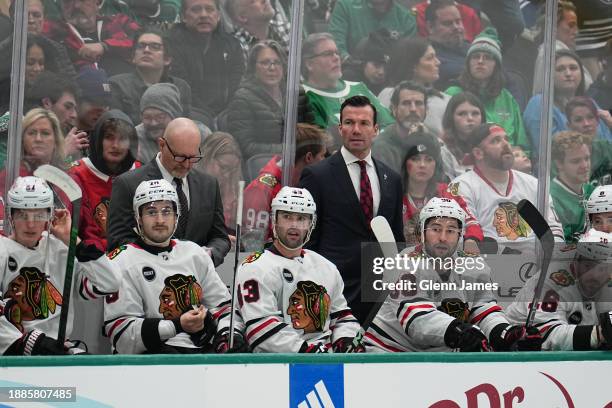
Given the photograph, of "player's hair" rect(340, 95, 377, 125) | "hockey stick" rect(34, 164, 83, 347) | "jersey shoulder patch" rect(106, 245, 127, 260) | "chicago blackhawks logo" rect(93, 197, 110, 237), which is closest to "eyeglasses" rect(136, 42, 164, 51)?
"chicago blackhawks logo" rect(93, 197, 110, 237)

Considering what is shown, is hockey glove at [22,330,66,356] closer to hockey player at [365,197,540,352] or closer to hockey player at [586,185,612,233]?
hockey player at [365,197,540,352]

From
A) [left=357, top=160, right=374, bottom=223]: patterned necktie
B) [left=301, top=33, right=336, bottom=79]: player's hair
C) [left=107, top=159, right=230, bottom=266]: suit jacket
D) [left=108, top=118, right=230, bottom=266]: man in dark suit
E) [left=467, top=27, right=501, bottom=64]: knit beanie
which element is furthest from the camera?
[left=467, top=27, right=501, bottom=64]: knit beanie

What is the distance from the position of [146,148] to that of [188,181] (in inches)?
13.1

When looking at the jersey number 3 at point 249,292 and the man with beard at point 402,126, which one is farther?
the man with beard at point 402,126

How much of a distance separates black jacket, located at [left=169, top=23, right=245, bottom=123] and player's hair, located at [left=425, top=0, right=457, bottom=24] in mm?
908

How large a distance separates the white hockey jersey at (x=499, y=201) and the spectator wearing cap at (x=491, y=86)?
0.54 feet

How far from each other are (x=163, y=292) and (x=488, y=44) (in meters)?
2.10

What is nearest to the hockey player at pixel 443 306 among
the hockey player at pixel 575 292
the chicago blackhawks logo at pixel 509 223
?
the hockey player at pixel 575 292

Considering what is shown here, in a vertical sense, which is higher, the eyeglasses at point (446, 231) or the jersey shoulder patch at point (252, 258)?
the eyeglasses at point (446, 231)

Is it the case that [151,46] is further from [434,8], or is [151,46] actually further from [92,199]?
[434,8]

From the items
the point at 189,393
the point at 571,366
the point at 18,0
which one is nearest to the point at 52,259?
the point at 189,393

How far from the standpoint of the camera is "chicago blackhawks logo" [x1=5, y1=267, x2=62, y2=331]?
4.57 meters

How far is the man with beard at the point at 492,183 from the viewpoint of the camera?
5.79m

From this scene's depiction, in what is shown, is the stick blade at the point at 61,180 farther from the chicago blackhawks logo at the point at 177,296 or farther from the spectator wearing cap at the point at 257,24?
the spectator wearing cap at the point at 257,24
